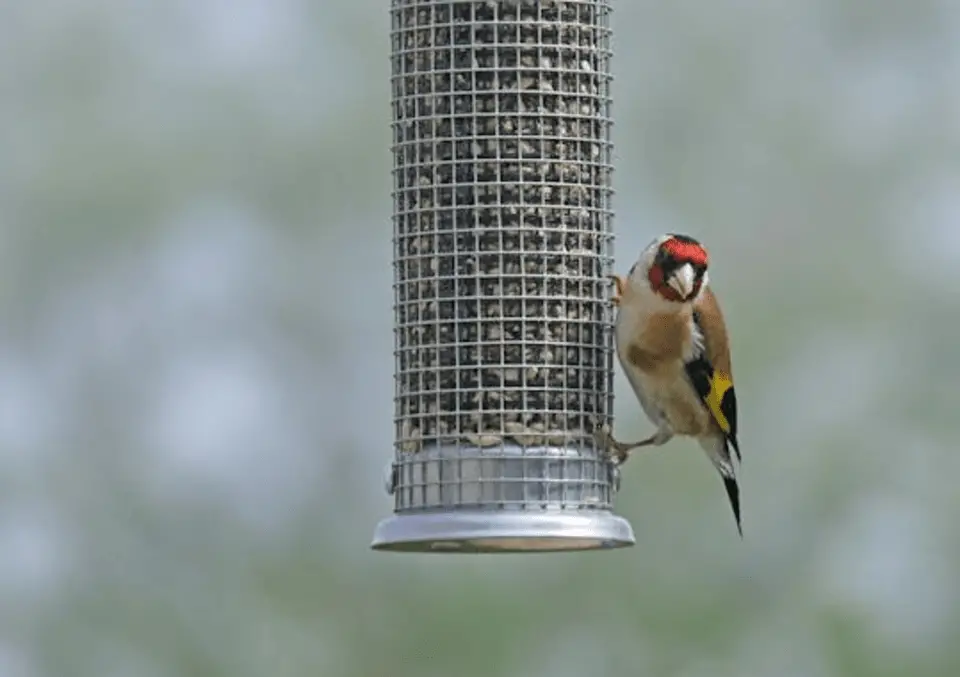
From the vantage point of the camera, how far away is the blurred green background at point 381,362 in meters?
24.7

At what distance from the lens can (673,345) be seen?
13477mm

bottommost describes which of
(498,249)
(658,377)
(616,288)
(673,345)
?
(658,377)

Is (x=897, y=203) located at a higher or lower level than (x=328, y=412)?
higher

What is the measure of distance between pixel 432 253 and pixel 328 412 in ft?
40.3

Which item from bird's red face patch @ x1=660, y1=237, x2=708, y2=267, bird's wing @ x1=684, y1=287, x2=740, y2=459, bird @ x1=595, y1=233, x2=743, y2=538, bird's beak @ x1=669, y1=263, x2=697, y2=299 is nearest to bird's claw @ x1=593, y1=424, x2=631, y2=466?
bird @ x1=595, y1=233, x2=743, y2=538

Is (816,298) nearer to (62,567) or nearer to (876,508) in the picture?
(876,508)

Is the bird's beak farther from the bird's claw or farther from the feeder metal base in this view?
the feeder metal base

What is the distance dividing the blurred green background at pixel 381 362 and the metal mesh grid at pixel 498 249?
31.8 feet

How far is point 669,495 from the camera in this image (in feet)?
81.3

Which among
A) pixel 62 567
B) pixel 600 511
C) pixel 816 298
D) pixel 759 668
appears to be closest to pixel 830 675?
pixel 759 668

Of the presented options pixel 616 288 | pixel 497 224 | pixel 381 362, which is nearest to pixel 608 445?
pixel 616 288

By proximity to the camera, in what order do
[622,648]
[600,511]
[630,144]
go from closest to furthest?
[600,511], [622,648], [630,144]

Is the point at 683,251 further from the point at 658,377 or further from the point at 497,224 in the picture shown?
the point at 497,224

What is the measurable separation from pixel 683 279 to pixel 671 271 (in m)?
0.07
